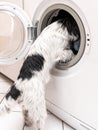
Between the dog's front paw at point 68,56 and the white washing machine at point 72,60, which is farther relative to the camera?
the dog's front paw at point 68,56

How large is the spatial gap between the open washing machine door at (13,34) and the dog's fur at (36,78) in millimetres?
168

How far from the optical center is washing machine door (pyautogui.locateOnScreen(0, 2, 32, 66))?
48.8 inches

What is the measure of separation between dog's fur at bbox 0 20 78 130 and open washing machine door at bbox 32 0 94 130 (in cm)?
9

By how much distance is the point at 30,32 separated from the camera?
4.08ft

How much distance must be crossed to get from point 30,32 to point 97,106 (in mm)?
511

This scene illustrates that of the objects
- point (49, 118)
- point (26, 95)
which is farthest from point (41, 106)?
point (49, 118)

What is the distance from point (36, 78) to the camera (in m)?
1.05

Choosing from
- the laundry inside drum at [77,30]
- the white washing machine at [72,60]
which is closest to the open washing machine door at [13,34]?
the white washing machine at [72,60]

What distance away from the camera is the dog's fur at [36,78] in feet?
3.43

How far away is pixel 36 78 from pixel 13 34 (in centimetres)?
41

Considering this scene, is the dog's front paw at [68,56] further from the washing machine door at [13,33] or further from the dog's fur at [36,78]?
the washing machine door at [13,33]

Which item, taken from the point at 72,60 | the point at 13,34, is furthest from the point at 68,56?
the point at 13,34

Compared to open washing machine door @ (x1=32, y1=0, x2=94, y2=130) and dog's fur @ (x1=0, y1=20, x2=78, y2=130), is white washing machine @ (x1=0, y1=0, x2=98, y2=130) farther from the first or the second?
dog's fur @ (x1=0, y1=20, x2=78, y2=130)

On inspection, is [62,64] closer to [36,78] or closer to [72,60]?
[72,60]
